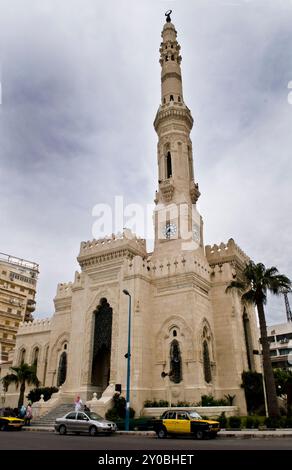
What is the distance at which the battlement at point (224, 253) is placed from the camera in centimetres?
3376

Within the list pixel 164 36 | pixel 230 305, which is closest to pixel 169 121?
pixel 164 36

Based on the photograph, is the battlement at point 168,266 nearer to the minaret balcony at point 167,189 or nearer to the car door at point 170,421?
the minaret balcony at point 167,189

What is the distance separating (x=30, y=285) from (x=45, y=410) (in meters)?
43.1

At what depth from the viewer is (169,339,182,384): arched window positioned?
1069 inches

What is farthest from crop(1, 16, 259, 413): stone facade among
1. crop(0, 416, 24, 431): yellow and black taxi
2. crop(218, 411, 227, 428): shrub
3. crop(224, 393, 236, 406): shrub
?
crop(0, 416, 24, 431): yellow and black taxi

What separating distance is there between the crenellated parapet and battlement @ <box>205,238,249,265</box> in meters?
6.10

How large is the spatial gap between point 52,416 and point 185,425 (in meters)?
13.1

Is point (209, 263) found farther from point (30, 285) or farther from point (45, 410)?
point (30, 285)

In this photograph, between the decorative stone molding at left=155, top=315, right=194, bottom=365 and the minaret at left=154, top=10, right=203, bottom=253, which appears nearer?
the decorative stone molding at left=155, top=315, right=194, bottom=365

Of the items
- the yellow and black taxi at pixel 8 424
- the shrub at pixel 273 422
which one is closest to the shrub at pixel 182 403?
the shrub at pixel 273 422

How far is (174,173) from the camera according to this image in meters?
35.9

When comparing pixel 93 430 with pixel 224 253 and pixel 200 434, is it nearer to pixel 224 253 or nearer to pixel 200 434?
pixel 200 434

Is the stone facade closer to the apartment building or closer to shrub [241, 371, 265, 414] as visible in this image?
shrub [241, 371, 265, 414]

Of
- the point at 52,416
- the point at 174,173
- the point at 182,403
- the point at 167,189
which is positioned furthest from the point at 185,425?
the point at 174,173
